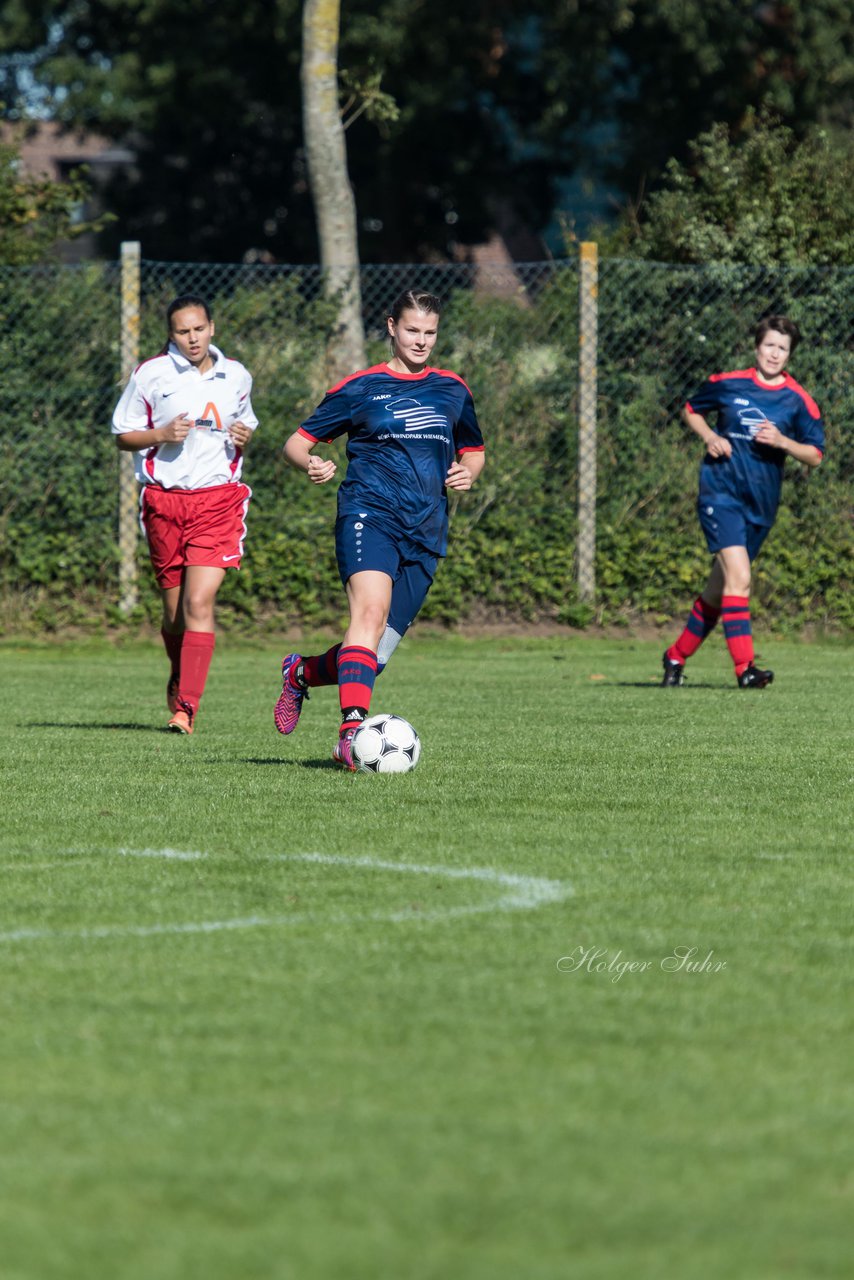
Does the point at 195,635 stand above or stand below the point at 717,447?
below

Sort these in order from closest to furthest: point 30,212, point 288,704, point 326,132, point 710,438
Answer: point 288,704, point 710,438, point 30,212, point 326,132

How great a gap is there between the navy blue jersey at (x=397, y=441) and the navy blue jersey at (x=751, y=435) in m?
3.75

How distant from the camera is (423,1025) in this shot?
11.4 ft

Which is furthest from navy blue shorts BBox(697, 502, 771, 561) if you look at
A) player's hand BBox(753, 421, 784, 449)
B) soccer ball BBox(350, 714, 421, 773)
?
soccer ball BBox(350, 714, 421, 773)

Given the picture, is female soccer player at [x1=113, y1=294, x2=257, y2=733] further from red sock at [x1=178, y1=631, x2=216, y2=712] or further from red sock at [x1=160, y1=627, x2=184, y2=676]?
red sock at [x1=160, y1=627, x2=184, y2=676]

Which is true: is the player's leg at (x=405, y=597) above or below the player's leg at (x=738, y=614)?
above

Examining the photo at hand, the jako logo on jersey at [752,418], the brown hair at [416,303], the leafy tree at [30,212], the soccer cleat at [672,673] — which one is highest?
the leafy tree at [30,212]

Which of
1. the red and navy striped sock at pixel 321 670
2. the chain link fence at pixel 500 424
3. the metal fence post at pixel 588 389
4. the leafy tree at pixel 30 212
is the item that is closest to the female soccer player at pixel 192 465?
the red and navy striped sock at pixel 321 670

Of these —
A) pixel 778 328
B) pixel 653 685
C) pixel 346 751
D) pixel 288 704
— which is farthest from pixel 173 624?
pixel 778 328

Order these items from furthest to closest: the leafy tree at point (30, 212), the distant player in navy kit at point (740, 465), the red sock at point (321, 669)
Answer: the leafy tree at point (30, 212) → the distant player in navy kit at point (740, 465) → the red sock at point (321, 669)

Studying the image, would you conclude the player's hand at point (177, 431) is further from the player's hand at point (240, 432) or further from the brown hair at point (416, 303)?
the brown hair at point (416, 303)

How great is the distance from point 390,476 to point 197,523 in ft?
5.37

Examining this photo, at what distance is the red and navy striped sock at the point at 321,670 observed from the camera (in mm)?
7789

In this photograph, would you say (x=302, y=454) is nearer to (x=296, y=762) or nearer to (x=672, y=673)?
(x=296, y=762)
